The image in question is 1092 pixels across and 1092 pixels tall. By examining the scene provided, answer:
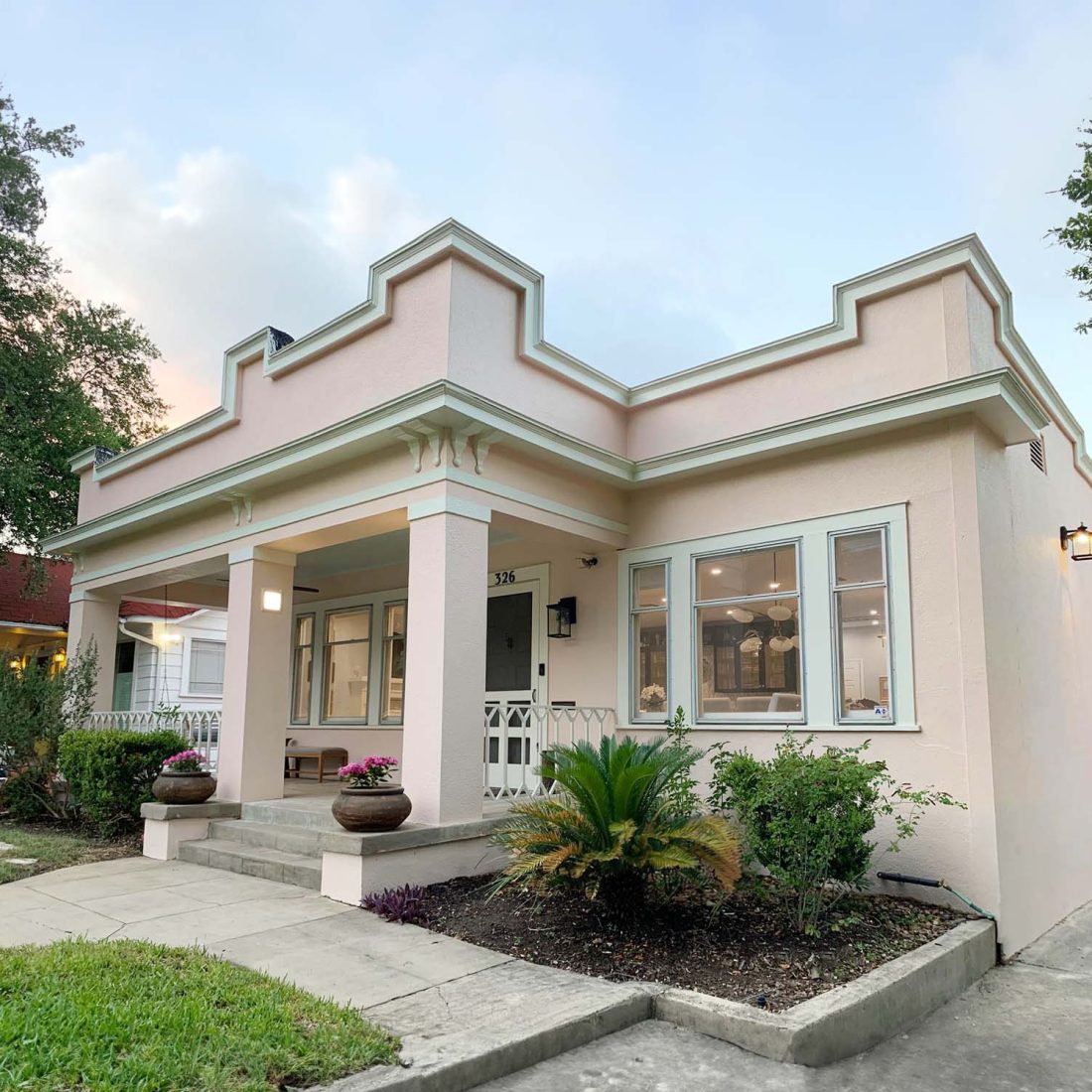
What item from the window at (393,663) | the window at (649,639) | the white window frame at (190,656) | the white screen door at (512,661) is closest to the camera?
the window at (649,639)

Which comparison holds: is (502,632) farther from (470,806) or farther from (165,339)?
(165,339)

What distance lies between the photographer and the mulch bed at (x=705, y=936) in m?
4.32

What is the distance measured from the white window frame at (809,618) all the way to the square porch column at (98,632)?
722 cm

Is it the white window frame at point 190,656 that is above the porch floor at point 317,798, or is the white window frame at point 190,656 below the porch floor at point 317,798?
above

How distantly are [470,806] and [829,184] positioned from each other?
10739 mm

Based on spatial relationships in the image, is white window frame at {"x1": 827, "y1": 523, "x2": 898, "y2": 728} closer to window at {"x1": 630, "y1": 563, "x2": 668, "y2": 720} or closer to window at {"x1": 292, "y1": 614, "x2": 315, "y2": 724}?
window at {"x1": 630, "y1": 563, "x2": 668, "y2": 720}

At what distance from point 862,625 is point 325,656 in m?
7.90

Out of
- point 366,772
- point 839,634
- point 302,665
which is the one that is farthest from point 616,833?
point 302,665

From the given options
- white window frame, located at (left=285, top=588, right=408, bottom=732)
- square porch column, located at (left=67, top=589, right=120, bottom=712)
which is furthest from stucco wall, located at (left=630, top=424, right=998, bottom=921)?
square porch column, located at (left=67, top=589, right=120, bottom=712)

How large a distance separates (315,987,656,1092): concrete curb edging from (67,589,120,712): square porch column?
9.41 meters

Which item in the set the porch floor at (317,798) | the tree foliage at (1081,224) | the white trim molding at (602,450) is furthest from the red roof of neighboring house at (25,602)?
the tree foliage at (1081,224)

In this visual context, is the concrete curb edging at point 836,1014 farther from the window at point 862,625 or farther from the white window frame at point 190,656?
the white window frame at point 190,656

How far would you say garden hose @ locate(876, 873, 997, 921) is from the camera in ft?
18.0

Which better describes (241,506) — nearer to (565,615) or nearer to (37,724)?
(565,615)
